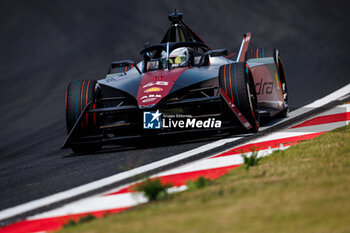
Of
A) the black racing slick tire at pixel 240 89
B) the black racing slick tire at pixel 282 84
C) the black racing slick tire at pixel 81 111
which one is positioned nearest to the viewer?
the black racing slick tire at pixel 240 89

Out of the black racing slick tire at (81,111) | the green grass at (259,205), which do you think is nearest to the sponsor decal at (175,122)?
the black racing slick tire at (81,111)

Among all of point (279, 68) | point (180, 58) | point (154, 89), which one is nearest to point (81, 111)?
point (154, 89)

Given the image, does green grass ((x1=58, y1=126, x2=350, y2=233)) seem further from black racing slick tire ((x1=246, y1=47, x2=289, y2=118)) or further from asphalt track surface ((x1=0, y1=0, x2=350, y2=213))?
black racing slick tire ((x1=246, y1=47, x2=289, y2=118))

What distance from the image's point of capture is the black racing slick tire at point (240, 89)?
6980 millimetres

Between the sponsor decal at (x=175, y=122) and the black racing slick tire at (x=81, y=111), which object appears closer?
the sponsor decal at (x=175, y=122)

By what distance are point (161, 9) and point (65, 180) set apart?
1553cm

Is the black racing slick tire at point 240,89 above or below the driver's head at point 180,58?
below

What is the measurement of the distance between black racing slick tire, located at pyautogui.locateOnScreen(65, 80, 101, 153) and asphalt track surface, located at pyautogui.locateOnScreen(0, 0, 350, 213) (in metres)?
0.29

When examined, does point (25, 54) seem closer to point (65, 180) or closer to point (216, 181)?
point (65, 180)

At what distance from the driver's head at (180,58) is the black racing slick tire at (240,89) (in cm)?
114

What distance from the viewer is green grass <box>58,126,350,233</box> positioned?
2.85m

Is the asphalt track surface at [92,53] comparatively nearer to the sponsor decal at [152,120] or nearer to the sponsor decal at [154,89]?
the sponsor decal at [152,120]

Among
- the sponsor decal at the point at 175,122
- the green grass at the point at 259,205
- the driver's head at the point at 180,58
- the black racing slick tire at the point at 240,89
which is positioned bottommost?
the green grass at the point at 259,205

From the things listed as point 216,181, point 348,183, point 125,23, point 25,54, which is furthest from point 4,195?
point 125,23
